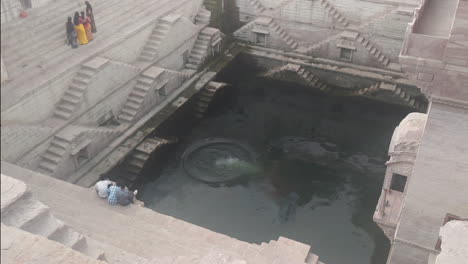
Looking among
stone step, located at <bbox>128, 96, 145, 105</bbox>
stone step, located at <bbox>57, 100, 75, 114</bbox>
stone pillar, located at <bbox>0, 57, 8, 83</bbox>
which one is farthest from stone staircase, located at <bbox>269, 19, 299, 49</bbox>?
stone pillar, located at <bbox>0, 57, 8, 83</bbox>

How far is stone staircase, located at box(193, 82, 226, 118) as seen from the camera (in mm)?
25078

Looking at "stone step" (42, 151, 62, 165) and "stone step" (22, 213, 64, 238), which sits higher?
"stone step" (22, 213, 64, 238)

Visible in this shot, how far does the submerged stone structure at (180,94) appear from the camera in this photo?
777 cm

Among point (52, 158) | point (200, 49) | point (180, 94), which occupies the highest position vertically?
point (200, 49)

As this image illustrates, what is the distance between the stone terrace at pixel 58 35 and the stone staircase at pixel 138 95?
2212 mm

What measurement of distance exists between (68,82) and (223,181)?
803cm

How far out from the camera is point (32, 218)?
709 centimetres

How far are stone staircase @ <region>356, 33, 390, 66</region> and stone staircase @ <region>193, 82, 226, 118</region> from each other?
28.6ft

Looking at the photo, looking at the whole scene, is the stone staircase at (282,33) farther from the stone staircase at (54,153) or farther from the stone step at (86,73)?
the stone staircase at (54,153)

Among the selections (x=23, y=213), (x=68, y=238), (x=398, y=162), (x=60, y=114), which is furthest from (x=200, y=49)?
(x=23, y=213)

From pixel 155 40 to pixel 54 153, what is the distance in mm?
9527

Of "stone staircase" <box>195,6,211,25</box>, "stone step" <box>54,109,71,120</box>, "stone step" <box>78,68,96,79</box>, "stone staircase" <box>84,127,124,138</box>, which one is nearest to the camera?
"stone step" <box>54,109,71,120</box>

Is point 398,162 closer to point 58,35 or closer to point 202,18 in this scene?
point 58,35

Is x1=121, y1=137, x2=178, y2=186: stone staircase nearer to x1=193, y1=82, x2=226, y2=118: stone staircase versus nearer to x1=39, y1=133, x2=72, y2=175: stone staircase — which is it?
x1=39, y1=133, x2=72, y2=175: stone staircase
